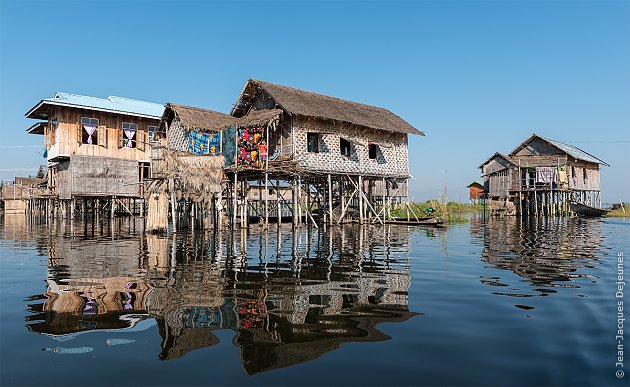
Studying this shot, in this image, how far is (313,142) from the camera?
2353 cm

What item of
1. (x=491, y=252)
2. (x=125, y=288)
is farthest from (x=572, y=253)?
(x=125, y=288)

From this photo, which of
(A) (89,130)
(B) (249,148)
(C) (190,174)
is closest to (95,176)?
(A) (89,130)

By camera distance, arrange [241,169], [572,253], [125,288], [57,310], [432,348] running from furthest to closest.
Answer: [241,169] < [572,253] < [125,288] < [57,310] < [432,348]

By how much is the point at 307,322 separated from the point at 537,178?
3744 cm

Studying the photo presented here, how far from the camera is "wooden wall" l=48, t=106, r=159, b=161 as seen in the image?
86.8ft

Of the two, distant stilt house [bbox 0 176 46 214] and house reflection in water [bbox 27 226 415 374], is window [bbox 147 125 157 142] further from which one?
distant stilt house [bbox 0 176 46 214]

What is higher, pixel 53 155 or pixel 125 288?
pixel 53 155

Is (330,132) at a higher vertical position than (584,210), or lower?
higher

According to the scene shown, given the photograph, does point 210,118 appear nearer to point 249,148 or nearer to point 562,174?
point 249,148

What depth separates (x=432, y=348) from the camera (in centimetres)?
434

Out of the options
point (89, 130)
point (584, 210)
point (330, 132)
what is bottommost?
point (584, 210)

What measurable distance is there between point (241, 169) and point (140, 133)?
1228 centimetres

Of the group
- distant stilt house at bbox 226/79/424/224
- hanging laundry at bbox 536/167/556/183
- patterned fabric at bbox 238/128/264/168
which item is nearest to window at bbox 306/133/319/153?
distant stilt house at bbox 226/79/424/224

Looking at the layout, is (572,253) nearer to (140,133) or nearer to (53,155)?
(140,133)
